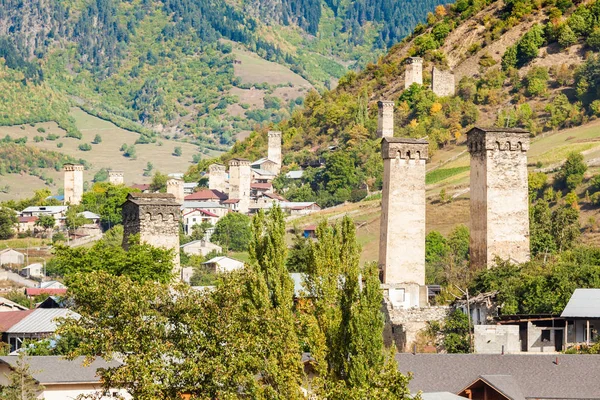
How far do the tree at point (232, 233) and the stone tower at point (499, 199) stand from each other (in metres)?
53.1

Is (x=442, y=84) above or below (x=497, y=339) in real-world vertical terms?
above

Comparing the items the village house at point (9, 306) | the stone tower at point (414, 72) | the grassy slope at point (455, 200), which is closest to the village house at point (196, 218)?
the grassy slope at point (455, 200)

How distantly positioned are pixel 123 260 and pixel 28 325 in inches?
178

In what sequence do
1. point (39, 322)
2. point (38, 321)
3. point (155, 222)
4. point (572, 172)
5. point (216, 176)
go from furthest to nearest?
point (216, 176)
point (572, 172)
point (155, 222)
point (38, 321)
point (39, 322)

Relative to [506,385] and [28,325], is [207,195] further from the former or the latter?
[506,385]

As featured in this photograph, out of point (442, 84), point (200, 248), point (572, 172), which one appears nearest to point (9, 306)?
point (572, 172)

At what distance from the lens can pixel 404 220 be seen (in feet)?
204

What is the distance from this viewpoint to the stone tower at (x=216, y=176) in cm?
14462

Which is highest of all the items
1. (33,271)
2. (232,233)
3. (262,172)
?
(262,172)

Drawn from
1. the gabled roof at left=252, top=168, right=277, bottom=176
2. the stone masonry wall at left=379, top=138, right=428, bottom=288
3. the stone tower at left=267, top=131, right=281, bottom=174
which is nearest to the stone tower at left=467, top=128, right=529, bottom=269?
the stone masonry wall at left=379, top=138, right=428, bottom=288

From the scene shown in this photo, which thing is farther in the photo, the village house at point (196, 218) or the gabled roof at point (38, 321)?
the village house at point (196, 218)

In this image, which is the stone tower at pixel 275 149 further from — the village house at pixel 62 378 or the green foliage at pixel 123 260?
the village house at pixel 62 378

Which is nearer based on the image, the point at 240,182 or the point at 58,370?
the point at 58,370

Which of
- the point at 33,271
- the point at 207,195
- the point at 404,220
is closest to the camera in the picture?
the point at 404,220
